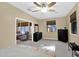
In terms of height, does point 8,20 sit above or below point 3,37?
above

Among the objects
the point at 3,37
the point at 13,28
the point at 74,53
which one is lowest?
the point at 74,53

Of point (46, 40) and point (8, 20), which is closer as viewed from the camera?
point (8, 20)

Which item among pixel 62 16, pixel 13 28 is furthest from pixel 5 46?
pixel 62 16

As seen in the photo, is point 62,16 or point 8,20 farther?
point 62,16

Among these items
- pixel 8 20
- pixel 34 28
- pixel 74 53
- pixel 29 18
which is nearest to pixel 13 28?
pixel 8 20

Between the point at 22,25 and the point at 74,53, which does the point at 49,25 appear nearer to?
the point at 22,25

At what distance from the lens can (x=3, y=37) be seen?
523cm

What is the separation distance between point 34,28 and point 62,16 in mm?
2395

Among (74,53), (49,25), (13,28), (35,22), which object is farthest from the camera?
(35,22)

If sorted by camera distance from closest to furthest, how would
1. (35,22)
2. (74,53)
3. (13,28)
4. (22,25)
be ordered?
(74,53), (13,28), (35,22), (22,25)

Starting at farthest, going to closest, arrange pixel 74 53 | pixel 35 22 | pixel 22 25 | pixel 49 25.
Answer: pixel 22 25, pixel 35 22, pixel 49 25, pixel 74 53

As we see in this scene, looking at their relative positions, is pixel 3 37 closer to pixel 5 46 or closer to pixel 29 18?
pixel 5 46

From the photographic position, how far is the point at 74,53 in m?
3.90

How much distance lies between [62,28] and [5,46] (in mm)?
4922
